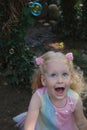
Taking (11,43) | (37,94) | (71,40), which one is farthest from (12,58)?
(71,40)

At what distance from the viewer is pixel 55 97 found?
9.11ft

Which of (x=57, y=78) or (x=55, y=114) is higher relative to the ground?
(x=57, y=78)

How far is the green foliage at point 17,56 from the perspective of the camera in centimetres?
425

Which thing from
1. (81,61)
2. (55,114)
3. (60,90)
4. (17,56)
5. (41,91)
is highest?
(60,90)

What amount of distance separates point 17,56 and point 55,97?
5.55ft

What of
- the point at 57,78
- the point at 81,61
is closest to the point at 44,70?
the point at 57,78

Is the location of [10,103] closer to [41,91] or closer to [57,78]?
[41,91]

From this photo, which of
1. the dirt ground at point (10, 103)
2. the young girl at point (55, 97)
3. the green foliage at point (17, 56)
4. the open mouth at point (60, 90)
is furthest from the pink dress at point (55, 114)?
the green foliage at point (17, 56)

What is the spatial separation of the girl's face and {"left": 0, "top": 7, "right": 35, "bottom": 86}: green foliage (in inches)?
59.1

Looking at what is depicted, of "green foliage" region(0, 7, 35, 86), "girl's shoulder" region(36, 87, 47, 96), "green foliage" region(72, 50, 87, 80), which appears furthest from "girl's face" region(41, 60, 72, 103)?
"green foliage" region(72, 50, 87, 80)

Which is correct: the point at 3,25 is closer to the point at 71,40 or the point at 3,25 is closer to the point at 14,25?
the point at 14,25

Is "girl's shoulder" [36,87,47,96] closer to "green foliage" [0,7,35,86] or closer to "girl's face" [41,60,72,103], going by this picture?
"girl's face" [41,60,72,103]

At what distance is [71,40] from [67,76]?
3797 millimetres

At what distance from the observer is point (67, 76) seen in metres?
2.73
